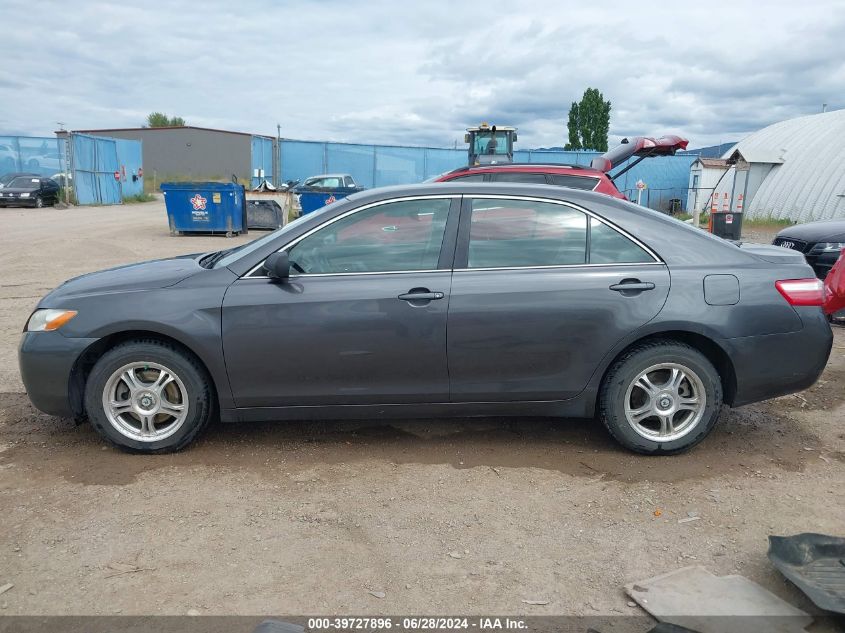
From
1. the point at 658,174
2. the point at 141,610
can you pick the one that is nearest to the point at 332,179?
the point at 658,174

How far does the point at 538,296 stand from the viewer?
13.0ft

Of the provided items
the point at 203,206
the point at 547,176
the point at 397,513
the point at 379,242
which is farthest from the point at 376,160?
the point at 397,513

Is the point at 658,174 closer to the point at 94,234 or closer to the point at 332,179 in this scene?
the point at 332,179

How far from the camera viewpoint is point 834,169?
81.8ft

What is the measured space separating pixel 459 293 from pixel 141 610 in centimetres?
221

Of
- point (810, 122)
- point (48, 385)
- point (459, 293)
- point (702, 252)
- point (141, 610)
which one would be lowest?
point (141, 610)

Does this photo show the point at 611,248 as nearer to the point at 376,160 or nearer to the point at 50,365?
the point at 50,365

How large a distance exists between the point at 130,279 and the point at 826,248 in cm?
765

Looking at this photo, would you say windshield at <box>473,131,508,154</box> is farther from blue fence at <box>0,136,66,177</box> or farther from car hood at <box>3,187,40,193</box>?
blue fence at <box>0,136,66,177</box>

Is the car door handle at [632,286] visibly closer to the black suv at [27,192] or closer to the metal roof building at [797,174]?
the metal roof building at [797,174]

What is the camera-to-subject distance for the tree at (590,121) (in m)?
60.4

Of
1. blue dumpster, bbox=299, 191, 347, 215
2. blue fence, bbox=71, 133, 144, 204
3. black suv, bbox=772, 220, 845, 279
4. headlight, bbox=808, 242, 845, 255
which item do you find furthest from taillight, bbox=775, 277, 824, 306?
blue fence, bbox=71, 133, 144, 204

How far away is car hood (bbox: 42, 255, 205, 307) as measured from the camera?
4.09 metres

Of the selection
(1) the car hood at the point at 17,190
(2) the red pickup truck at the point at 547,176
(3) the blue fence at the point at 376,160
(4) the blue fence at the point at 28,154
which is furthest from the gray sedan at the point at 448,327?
(4) the blue fence at the point at 28,154
